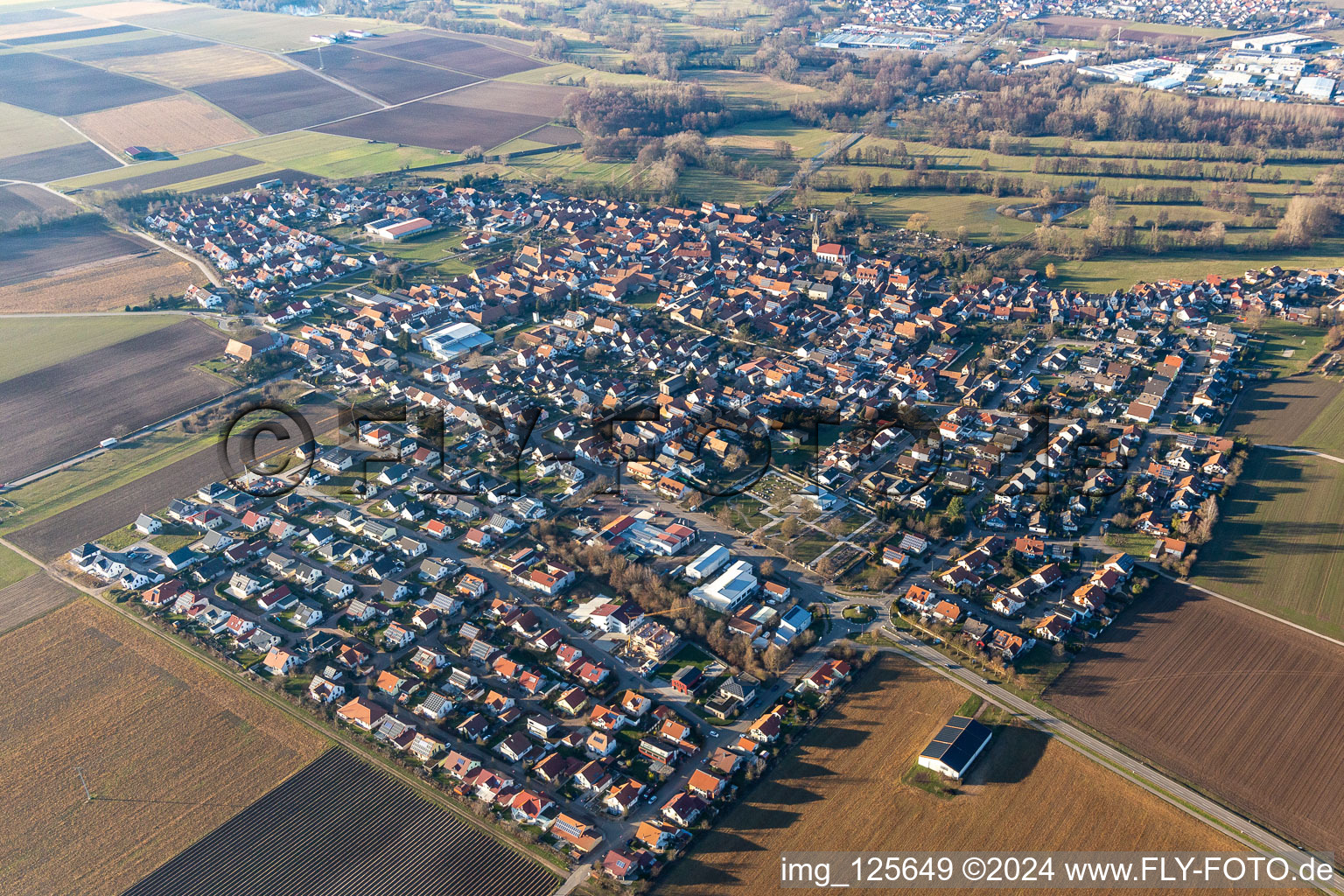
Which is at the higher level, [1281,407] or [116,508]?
[1281,407]

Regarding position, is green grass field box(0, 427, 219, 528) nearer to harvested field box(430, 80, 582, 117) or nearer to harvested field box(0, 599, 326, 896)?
harvested field box(0, 599, 326, 896)

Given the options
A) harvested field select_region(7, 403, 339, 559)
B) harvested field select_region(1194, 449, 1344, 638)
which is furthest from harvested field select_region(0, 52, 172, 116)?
harvested field select_region(1194, 449, 1344, 638)

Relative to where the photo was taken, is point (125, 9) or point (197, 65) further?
point (125, 9)

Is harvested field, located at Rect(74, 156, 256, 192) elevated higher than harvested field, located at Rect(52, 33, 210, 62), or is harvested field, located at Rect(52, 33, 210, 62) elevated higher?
harvested field, located at Rect(52, 33, 210, 62)

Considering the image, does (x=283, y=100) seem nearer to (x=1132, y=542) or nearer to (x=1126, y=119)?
(x=1126, y=119)

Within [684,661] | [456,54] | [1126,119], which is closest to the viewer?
[684,661]

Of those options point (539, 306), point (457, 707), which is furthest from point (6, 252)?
point (457, 707)

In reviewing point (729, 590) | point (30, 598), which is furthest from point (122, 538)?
point (729, 590)

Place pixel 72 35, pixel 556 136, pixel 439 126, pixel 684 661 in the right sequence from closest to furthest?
pixel 684 661, pixel 556 136, pixel 439 126, pixel 72 35

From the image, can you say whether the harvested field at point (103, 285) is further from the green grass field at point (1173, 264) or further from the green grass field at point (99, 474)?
the green grass field at point (1173, 264)
